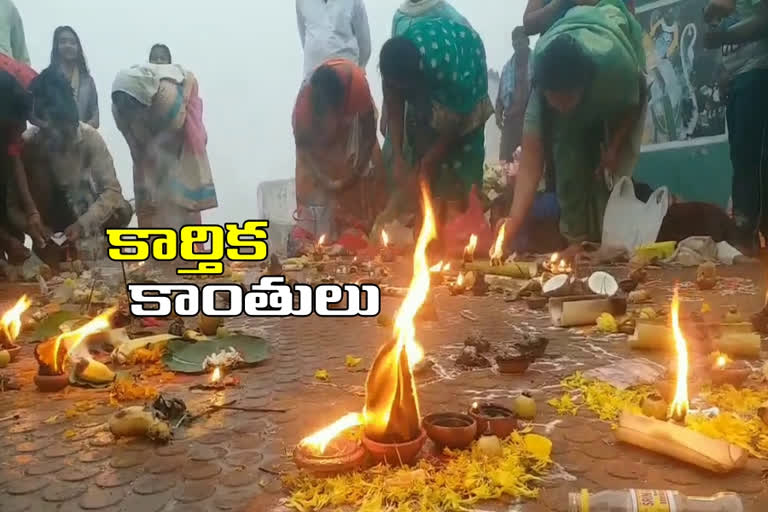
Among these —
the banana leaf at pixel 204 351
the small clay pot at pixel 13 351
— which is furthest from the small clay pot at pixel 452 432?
the small clay pot at pixel 13 351

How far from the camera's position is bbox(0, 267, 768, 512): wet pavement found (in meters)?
1.90

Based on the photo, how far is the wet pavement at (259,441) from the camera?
190cm

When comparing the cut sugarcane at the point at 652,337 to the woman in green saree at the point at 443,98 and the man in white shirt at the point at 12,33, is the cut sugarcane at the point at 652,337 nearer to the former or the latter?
the woman in green saree at the point at 443,98

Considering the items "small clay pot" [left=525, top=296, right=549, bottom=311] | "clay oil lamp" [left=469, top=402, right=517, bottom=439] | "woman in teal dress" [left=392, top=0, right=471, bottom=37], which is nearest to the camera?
"clay oil lamp" [left=469, top=402, right=517, bottom=439]

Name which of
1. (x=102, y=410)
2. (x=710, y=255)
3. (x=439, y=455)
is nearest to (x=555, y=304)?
(x=439, y=455)

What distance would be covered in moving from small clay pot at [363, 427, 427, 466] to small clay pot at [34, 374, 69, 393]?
1802mm

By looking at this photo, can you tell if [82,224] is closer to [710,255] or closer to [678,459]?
[710,255]

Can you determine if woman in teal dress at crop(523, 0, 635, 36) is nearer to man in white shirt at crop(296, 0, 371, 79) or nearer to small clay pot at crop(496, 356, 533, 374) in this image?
man in white shirt at crop(296, 0, 371, 79)

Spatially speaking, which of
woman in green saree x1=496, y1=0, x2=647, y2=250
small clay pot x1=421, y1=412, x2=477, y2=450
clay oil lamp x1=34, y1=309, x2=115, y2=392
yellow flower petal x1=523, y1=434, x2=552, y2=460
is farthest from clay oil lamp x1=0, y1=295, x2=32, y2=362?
woman in green saree x1=496, y1=0, x2=647, y2=250

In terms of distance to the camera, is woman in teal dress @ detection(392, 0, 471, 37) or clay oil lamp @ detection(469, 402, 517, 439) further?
woman in teal dress @ detection(392, 0, 471, 37)

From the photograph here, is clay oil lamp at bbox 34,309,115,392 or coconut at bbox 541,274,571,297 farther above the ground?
coconut at bbox 541,274,571,297

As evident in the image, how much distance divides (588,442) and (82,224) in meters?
9.45

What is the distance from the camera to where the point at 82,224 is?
9961 mm

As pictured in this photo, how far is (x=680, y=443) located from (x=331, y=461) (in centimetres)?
106
